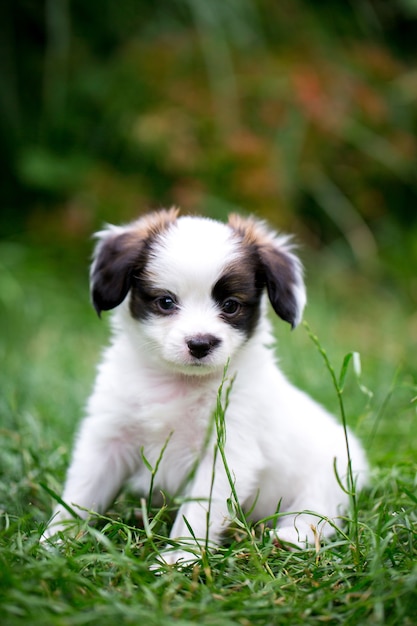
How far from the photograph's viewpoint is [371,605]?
233cm

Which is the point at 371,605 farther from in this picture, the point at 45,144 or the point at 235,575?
the point at 45,144

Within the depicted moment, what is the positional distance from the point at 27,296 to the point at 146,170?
190cm

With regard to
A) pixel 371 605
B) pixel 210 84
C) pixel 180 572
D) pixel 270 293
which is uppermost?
pixel 210 84

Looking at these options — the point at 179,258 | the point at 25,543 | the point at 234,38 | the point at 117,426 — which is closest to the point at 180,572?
the point at 25,543

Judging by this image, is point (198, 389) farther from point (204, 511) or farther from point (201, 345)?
point (204, 511)

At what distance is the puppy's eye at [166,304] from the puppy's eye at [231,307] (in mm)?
207

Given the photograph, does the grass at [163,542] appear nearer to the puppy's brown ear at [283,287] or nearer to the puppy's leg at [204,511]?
the puppy's leg at [204,511]

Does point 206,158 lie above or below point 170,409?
above

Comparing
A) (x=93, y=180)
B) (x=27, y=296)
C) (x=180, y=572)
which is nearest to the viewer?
(x=180, y=572)

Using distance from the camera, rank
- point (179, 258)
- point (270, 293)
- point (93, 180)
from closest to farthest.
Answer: point (179, 258) → point (270, 293) → point (93, 180)

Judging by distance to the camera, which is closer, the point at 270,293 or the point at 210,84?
the point at 270,293

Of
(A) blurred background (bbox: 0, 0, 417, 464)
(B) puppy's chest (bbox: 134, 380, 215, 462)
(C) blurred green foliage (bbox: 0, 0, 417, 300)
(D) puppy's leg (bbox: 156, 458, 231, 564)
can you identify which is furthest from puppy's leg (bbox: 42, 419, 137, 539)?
(C) blurred green foliage (bbox: 0, 0, 417, 300)

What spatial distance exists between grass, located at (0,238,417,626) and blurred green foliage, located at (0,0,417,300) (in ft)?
7.22

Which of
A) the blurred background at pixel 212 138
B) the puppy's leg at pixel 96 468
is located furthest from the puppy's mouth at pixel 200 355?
the blurred background at pixel 212 138
